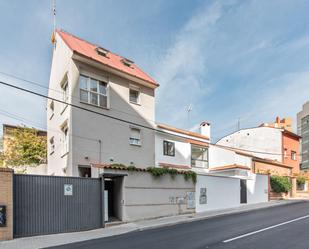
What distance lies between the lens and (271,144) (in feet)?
120

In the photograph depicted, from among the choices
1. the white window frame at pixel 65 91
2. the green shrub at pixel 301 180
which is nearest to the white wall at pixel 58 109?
the white window frame at pixel 65 91

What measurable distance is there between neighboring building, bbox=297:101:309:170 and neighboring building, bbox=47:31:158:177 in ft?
309

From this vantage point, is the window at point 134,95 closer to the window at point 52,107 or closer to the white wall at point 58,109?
the white wall at point 58,109

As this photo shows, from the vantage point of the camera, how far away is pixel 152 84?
21656mm

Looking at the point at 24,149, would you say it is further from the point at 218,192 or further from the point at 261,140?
the point at 261,140

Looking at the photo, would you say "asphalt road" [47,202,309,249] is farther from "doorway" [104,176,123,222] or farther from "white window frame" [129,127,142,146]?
"white window frame" [129,127,142,146]

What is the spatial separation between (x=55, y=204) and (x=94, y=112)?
6.13 m

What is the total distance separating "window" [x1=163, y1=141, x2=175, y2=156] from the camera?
23.6 m

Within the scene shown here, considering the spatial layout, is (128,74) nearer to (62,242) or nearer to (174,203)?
(174,203)

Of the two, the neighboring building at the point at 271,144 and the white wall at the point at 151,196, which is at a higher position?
the neighboring building at the point at 271,144

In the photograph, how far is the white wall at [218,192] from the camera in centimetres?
1767

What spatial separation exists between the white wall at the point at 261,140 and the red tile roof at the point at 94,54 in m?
21.1

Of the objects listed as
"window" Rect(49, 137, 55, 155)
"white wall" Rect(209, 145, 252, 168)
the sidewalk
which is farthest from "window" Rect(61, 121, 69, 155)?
"white wall" Rect(209, 145, 252, 168)

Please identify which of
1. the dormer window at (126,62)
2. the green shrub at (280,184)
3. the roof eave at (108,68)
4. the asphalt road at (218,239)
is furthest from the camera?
the green shrub at (280,184)
